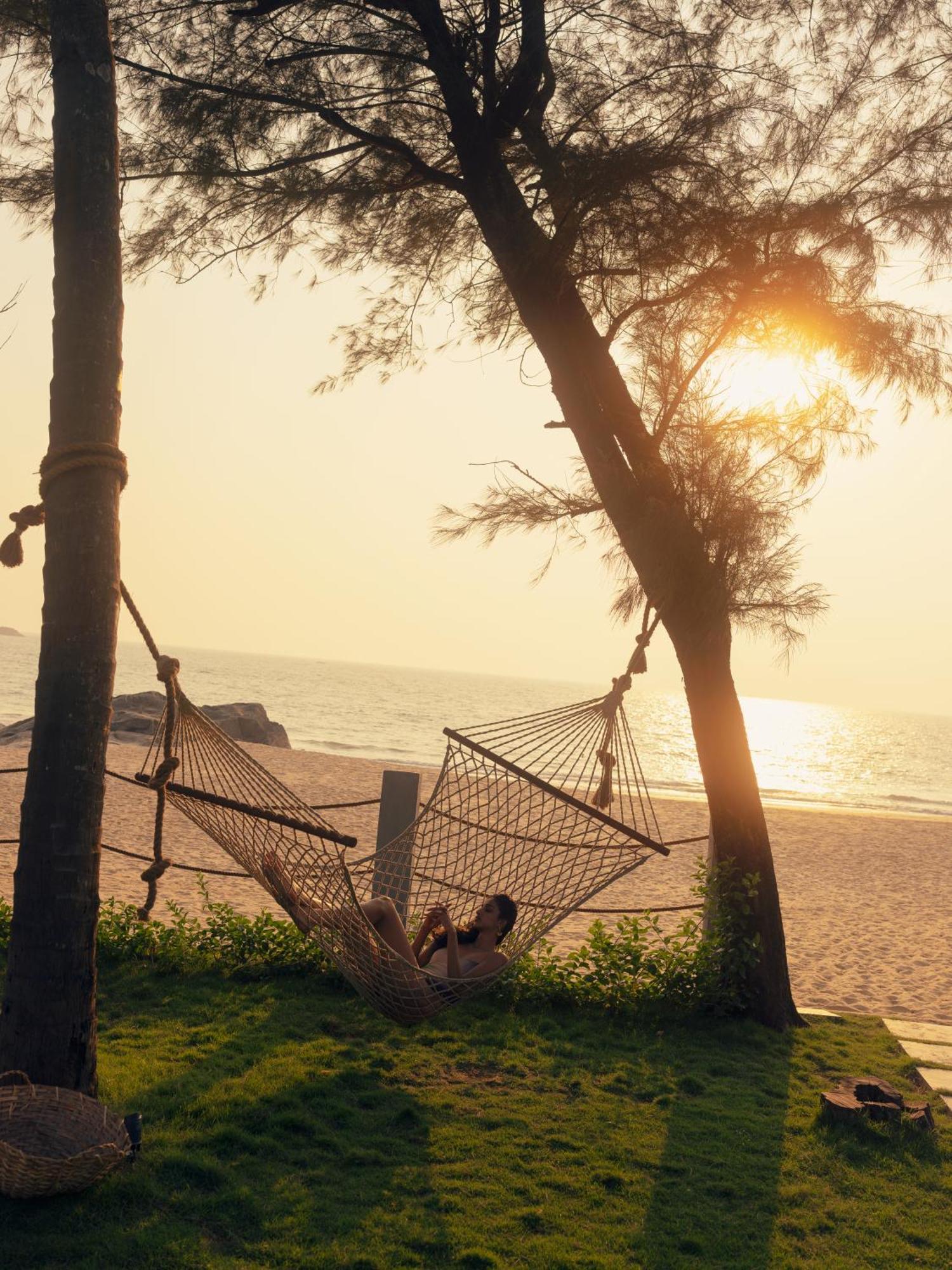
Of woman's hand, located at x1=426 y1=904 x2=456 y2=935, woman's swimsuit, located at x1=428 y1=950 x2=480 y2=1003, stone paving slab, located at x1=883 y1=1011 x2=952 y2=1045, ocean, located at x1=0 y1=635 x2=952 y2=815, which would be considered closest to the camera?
woman's swimsuit, located at x1=428 y1=950 x2=480 y2=1003

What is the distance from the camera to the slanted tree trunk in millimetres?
3988

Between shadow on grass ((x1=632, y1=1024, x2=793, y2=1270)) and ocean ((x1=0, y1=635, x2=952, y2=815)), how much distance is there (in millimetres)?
16750

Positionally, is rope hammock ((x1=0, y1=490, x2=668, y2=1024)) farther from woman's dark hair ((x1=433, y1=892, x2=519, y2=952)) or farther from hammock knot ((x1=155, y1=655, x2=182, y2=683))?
woman's dark hair ((x1=433, y1=892, x2=519, y2=952))

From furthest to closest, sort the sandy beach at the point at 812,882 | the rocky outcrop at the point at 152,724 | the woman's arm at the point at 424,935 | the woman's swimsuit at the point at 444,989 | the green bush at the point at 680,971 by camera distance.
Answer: the rocky outcrop at the point at 152,724
the sandy beach at the point at 812,882
the green bush at the point at 680,971
the woman's arm at the point at 424,935
the woman's swimsuit at the point at 444,989

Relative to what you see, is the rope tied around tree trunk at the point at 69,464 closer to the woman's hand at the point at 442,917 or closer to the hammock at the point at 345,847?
the hammock at the point at 345,847

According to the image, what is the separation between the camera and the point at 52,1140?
2295mm

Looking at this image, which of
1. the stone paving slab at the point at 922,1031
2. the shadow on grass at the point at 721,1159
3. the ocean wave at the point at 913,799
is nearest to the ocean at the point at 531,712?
the ocean wave at the point at 913,799

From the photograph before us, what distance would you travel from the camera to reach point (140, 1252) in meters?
2.08

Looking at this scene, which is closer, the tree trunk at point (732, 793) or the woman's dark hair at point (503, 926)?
the woman's dark hair at point (503, 926)

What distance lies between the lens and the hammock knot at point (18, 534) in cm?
262

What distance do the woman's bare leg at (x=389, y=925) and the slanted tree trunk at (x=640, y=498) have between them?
4.57ft

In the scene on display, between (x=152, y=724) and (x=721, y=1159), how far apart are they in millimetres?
15393

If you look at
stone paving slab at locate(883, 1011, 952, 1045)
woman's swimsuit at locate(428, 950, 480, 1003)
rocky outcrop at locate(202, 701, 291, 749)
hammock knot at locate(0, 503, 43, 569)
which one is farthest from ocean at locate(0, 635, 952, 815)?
hammock knot at locate(0, 503, 43, 569)

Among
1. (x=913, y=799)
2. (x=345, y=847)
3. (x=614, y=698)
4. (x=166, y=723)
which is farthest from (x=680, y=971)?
(x=913, y=799)
